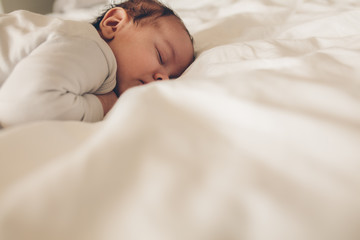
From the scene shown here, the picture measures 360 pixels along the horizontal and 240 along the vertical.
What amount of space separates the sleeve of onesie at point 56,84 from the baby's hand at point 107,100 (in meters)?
0.04

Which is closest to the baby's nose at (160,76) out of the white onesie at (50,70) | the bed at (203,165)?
the white onesie at (50,70)

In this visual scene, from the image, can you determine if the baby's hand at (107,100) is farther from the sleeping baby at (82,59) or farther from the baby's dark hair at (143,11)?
the baby's dark hair at (143,11)

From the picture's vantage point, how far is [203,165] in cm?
29

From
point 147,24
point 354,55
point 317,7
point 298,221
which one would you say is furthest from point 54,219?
point 317,7

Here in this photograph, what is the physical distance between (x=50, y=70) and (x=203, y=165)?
0.34m

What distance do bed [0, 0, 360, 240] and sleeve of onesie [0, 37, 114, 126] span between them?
119mm

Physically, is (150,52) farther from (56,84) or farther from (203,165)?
(203,165)

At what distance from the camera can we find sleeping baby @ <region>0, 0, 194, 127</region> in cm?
47

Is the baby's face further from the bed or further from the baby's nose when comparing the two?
the bed

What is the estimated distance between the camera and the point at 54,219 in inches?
9.3

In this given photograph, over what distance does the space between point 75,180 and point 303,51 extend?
0.56 metres

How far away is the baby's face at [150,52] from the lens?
73 centimetres

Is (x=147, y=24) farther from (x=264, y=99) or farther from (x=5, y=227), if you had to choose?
(x=5, y=227)

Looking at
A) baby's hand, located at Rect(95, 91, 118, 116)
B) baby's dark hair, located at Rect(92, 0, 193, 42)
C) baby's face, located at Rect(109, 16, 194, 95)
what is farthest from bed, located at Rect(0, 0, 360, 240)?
baby's dark hair, located at Rect(92, 0, 193, 42)
